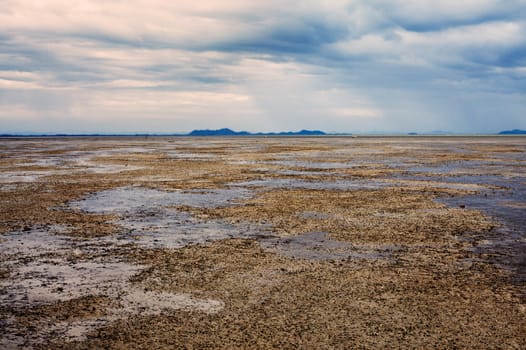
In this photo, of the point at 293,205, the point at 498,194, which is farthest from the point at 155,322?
the point at 498,194

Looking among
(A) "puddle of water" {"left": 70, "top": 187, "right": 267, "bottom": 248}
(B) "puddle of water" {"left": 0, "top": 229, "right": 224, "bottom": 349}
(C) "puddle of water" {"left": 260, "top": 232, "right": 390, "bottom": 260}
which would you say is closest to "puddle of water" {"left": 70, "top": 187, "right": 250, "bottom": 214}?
(A) "puddle of water" {"left": 70, "top": 187, "right": 267, "bottom": 248}

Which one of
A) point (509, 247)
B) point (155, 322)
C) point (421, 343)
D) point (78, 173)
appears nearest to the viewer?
point (421, 343)

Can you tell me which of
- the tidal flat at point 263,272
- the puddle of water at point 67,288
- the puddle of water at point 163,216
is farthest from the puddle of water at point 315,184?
the puddle of water at point 67,288

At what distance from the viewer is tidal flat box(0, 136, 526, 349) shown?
271 inches

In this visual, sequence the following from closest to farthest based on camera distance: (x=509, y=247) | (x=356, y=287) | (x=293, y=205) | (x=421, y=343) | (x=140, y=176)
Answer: (x=421, y=343) → (x=356, y=287) → (x=509, y=247) → (x=293, y=205) → (x=140, y=176)

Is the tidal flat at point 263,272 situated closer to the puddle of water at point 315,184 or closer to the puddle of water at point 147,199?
the puddle of water at point 147,199

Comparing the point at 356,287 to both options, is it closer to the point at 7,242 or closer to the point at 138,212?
the point at 7,242

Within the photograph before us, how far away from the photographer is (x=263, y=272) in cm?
984

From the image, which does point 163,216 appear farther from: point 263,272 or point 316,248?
point 263,272

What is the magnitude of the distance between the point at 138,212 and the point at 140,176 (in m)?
14.1

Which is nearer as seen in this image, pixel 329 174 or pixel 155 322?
pixel 155 322

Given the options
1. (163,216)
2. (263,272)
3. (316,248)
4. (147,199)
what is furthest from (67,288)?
(147,199)

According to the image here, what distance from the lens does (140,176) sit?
30766 mm

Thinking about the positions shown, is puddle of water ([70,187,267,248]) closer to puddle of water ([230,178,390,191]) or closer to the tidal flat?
the tidal flat
